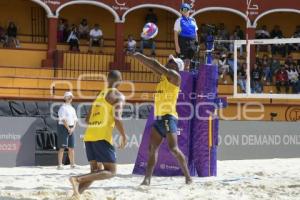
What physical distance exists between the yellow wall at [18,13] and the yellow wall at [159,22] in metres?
3.54

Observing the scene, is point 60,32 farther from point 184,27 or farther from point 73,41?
point 184,27

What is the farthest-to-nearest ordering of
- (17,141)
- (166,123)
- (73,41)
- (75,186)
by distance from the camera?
(73,41)
(17,141)
(166,123)
(75,186)

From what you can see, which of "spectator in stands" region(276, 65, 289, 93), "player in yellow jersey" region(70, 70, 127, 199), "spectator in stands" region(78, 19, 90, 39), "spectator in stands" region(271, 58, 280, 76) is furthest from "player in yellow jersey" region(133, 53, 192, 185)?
"spectator in stands" region(78, 19, 90, 39)

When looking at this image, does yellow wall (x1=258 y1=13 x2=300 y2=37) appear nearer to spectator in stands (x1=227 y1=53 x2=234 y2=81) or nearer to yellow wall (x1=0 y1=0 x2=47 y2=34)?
spectator in stands (x1=227 y1=53 x2=234 y2=81)

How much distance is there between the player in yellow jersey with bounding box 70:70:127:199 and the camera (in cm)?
702

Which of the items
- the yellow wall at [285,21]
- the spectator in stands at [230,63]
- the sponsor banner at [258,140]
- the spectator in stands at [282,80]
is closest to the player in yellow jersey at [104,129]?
the sponsor banner at [258,140]

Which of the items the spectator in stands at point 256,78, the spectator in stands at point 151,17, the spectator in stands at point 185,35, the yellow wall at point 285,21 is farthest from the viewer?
the yellow wall at point 285,21

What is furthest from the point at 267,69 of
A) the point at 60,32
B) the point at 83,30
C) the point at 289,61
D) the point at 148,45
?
the point at 60,32

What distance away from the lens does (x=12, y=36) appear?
2002 cm

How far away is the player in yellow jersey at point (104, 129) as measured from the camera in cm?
702

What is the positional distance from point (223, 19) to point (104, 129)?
17.6 metres

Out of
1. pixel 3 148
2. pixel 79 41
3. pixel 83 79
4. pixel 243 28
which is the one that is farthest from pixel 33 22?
pixel 3 148

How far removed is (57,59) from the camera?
764 inches

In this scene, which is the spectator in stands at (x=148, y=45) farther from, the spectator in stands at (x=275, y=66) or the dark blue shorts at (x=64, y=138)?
the dark blue shorts at (x=64, y=138)
